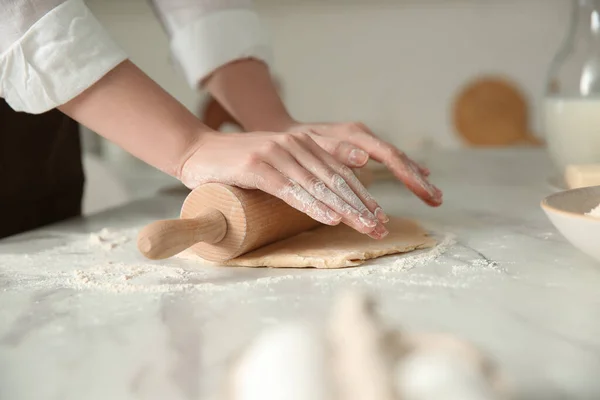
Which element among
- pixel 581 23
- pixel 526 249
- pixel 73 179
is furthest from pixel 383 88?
pixel 526 249

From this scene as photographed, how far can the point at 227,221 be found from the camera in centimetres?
73

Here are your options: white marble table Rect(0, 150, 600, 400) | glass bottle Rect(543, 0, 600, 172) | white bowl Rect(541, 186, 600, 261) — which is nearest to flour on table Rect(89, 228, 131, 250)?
white marble table Rect(0, 150, 600, 400)

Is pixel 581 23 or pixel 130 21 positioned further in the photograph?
pixel 130 21

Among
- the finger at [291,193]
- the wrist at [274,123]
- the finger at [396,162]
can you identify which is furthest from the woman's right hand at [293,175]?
the wrist at [274,123]

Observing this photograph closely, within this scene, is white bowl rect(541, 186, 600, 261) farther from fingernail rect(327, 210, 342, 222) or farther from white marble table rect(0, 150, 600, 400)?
fingernail rect(327, 210, 342, 222)

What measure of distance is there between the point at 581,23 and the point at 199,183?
0.89m

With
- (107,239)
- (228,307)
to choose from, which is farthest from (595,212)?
(107,239)

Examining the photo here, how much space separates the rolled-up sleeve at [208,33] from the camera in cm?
108

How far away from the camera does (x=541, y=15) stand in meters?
3.32

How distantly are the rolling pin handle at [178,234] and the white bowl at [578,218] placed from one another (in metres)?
0.35

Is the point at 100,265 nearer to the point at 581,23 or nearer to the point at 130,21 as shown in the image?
the point at 581,23

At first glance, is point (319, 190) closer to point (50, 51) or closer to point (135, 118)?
point (135, 118)

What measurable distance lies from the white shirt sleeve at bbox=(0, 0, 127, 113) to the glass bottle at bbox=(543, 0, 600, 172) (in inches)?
33.2

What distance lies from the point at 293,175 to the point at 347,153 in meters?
0.13
